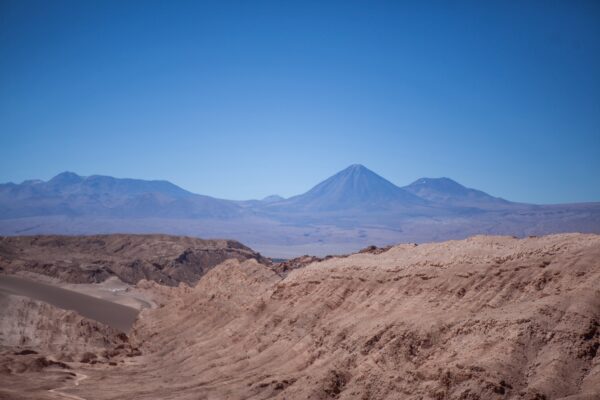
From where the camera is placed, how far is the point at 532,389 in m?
13.9

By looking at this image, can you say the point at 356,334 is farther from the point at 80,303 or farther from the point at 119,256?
the point at 119,256

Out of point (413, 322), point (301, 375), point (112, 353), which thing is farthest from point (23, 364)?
point (413, 322)

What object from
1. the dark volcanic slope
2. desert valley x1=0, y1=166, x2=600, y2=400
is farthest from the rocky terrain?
the dark volcanic slope

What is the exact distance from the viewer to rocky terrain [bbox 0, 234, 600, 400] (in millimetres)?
15047

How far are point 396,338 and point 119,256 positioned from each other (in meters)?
75.8

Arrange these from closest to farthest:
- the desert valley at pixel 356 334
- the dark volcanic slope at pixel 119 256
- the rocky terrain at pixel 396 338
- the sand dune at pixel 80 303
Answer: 1. the rocky terrain at pixel 396 338
2. the desert valley at pixel 356 334
3. the sand dune at pixel 80 303
4. the dark volcanic slope at pixel 119 256

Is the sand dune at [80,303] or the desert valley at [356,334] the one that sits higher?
the desert valley at [356,334]

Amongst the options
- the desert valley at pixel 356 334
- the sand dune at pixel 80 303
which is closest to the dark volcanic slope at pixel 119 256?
the sand dune at pixel 80 303

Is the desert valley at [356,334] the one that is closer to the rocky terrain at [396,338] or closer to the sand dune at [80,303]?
the rocky terrain at [396,338]

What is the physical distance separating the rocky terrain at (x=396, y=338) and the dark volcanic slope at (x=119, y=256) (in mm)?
40033

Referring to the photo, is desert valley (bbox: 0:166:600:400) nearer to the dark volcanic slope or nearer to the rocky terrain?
the rocky terrain

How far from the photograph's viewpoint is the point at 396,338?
61.3ft

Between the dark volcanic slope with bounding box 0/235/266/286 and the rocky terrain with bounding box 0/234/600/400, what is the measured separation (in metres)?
40.0

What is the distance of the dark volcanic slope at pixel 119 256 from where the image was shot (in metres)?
69.5
